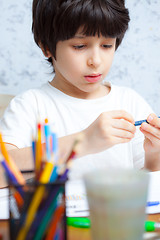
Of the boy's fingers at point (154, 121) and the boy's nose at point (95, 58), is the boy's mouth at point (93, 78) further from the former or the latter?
the boy's fingers at point (154, 121)

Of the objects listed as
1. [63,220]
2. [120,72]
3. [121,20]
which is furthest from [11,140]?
[120,72]

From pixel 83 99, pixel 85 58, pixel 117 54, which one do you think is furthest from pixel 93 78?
pixel 117 54

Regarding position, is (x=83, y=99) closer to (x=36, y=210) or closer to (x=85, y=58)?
(x=85, y=58)

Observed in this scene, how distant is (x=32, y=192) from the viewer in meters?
0.28

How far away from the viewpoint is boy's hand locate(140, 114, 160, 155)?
2.37 ft

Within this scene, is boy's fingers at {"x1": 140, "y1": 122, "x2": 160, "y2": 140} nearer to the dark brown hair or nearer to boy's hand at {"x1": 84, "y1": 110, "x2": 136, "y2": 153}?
boy's hand at {"x1": 84, "y1": 110, "x2": 136, "y2": 153}

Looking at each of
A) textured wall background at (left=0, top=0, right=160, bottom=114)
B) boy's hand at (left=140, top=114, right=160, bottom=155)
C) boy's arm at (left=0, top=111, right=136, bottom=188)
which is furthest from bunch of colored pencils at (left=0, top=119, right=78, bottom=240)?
textured wall background at (left=0, top=0, right=160, bottom=114)

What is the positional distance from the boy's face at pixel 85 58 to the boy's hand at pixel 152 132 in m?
Result: 0.18

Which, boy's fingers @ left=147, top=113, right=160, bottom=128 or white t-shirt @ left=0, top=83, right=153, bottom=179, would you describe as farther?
white t-shirt @ left=0, top=83, right=153, bottom=179

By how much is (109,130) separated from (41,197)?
36 cm

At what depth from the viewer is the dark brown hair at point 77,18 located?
783 mm

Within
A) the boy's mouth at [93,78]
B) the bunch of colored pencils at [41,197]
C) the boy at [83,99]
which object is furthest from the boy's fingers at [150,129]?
the bunch of colored pencils at [41,197]

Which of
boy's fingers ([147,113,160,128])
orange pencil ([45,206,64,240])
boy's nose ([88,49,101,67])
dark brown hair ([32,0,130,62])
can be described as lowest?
orange pencil ([45,206,64,240])

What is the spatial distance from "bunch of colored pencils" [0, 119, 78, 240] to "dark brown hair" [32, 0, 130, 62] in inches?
21.0
